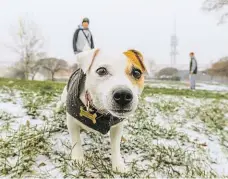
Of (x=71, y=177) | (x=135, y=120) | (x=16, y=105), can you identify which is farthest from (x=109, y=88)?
(x=16, y=105)

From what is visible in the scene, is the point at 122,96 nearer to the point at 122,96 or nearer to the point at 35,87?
the point at 122,96

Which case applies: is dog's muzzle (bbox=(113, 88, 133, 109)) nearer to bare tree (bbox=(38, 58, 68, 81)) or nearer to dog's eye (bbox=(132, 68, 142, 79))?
dog's eye (bbox=(132, 68, 142, 79))

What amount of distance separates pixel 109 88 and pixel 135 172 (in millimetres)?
1066

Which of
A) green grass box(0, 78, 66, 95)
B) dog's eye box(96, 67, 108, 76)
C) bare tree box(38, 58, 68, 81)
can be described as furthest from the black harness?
bare tree box(38, 58, 68, 81)

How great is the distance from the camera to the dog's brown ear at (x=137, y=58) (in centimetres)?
233

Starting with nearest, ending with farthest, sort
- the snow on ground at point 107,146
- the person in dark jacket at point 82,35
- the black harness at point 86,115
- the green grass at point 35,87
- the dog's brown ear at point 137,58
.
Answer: the dog's brown ear at point 137,58 < the black harness at point 86,115 < the snow on ground at point 107,146 < the person in dark jacket at point 82,35 < the green grass at point 35,87

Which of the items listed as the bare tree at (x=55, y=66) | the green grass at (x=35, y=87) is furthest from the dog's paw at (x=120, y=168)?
the bare tree at (x=55, y=66)

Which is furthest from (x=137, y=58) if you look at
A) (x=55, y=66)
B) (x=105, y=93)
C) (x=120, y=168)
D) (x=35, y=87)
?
(x=55, y=66)

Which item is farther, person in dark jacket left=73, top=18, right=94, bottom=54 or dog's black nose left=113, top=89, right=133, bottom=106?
person in dark jacket left=73, top=18, right=94, bottom=54

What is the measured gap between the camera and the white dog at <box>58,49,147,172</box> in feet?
6.68

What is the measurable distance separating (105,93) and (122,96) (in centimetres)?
16

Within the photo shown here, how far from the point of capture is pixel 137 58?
2.38m

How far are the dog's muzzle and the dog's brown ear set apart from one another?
16.4 inches

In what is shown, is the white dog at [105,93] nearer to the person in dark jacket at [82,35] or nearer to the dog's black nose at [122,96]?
the dog's black nose at [122,96]
